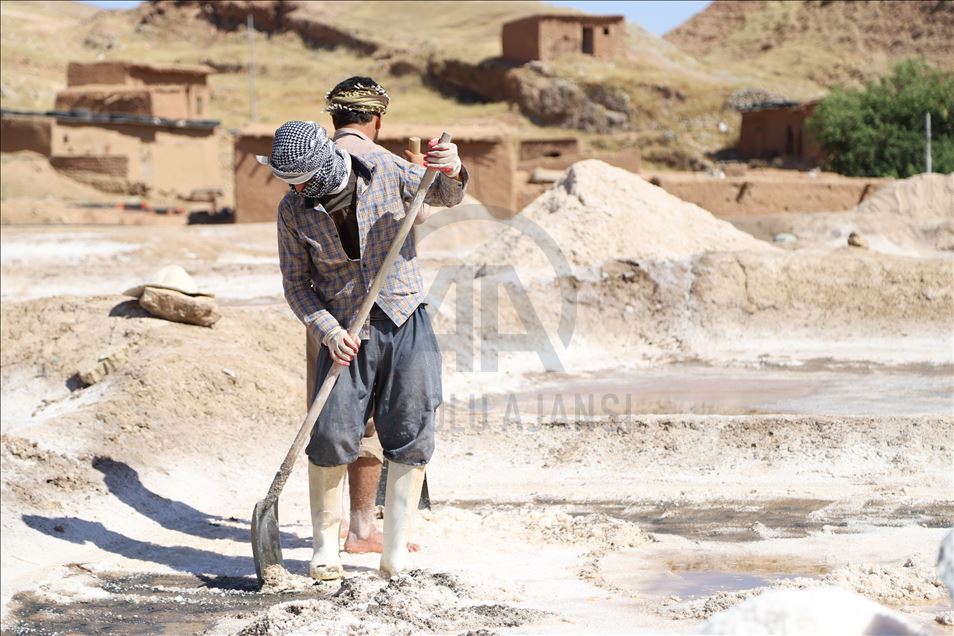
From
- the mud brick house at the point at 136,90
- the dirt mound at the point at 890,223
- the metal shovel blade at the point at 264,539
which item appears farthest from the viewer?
the mud brick house at the point at 136,90

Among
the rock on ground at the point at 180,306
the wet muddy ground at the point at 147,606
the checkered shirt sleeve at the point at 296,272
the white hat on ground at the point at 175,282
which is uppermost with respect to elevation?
the checkered shirt sleeve at the point at 296,272

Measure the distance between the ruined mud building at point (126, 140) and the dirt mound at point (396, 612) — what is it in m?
20.6

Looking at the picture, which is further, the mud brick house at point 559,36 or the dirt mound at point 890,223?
the mud brick house at point 559,36

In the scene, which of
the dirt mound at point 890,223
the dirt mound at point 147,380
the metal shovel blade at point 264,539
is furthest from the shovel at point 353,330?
the dirt mound at point 890,223

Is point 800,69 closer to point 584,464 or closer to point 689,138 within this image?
point 689,138

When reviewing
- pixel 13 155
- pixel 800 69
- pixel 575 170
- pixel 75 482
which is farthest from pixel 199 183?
pixel 800 69

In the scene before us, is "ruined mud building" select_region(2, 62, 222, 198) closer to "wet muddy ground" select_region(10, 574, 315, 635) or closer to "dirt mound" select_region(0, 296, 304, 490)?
"dirt mound" select_region(0, 296, 304, 490)

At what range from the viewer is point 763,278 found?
10258mm

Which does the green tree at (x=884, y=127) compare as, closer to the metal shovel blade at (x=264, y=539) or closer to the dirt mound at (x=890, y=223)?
the dirt mound at (x=890, y=223)

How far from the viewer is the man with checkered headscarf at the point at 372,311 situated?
4258 mm

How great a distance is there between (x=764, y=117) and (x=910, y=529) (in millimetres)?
29015

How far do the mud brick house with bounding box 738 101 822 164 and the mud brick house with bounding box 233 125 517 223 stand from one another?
540 inches

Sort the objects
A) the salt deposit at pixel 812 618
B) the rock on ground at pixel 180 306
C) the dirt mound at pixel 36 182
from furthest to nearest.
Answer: the dirt mound at pixel 36 182
the rock on ground at pixel 180 306
the salt deposit at pixel 812 618

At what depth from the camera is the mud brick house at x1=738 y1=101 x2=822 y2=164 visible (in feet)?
99.2
